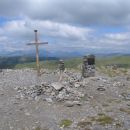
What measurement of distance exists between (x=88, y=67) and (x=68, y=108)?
58.5 ft

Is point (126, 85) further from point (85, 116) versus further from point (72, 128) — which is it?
point (72, 128)

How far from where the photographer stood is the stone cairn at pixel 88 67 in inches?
1804

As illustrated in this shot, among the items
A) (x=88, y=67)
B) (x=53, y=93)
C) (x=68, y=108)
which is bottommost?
(x=68, y=108)

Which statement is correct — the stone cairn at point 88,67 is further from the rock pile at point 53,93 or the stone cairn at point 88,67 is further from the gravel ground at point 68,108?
the rock pile at point 53,93

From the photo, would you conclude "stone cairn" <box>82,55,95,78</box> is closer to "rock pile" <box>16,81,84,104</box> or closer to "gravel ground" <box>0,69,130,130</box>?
"gravel ground" <box>0,69,130,130</box>

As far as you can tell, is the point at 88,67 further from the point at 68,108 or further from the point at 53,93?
the point at 68,108

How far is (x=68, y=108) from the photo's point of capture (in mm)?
28844

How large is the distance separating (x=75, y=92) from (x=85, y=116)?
608 centimetres

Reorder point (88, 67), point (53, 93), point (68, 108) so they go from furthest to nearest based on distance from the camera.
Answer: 1. point (88, 67)
2. point (53, 93)
3. point (68, 108)

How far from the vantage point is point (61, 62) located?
49.9 meters

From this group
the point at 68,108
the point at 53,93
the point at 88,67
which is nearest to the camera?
the point at 68,108

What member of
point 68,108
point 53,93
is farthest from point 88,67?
point 68,108

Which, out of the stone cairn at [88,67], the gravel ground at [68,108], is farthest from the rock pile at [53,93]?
the stone cairn at [88,67]

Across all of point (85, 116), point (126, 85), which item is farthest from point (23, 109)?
point (126, 85)
